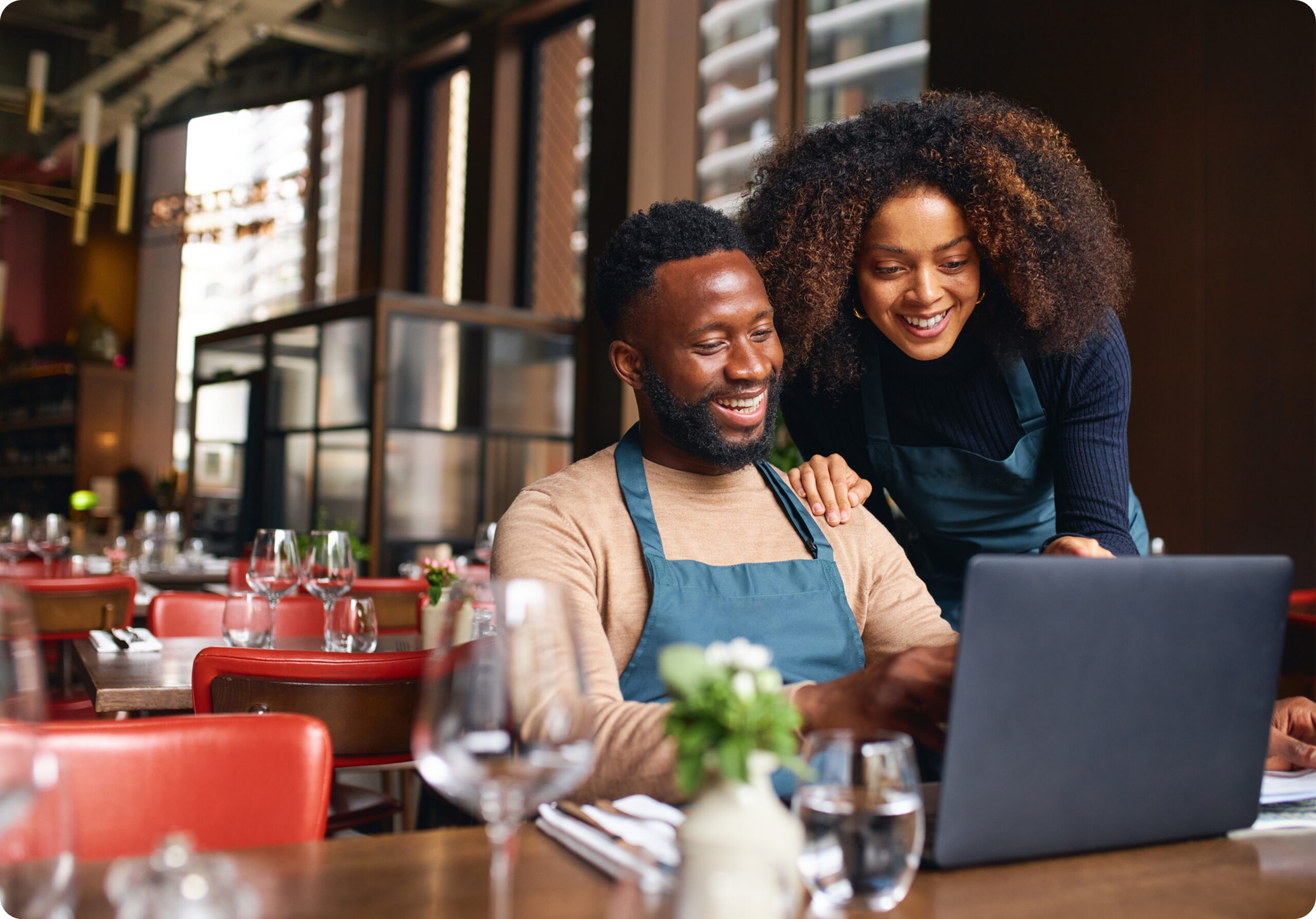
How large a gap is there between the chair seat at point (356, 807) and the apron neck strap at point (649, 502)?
3.88 feet

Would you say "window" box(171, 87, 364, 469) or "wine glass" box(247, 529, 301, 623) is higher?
"window" box(171, 87, 364, 469)

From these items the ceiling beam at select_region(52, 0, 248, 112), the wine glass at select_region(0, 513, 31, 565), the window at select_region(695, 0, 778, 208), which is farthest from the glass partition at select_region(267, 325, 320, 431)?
the ceiling beam at select_region(52, 0, 248, 112)

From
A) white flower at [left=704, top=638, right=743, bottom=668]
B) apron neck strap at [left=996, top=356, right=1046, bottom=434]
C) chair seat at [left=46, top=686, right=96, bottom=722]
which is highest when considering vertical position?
apron neck strap at [left=996, top=356, right=1046, bottom=434]

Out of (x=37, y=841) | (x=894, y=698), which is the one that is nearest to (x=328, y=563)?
(x=894, y=698)

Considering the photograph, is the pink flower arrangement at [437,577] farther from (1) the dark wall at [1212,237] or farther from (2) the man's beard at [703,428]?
(1) the dark wall at [1212,237]

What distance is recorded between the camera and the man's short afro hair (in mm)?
1498

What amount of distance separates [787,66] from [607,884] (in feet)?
18.3

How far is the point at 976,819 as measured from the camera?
795 mm

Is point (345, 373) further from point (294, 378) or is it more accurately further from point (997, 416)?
point (997, 416)

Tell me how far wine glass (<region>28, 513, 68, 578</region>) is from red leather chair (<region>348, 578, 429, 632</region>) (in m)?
1.60

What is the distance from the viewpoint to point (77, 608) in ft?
9.71

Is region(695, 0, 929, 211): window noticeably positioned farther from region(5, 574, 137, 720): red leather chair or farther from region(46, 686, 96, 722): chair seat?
region(46, 686, 96, 722): chair seat

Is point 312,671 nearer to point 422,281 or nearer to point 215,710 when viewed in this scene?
point 215,710

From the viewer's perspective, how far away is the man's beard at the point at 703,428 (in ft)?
4.78
